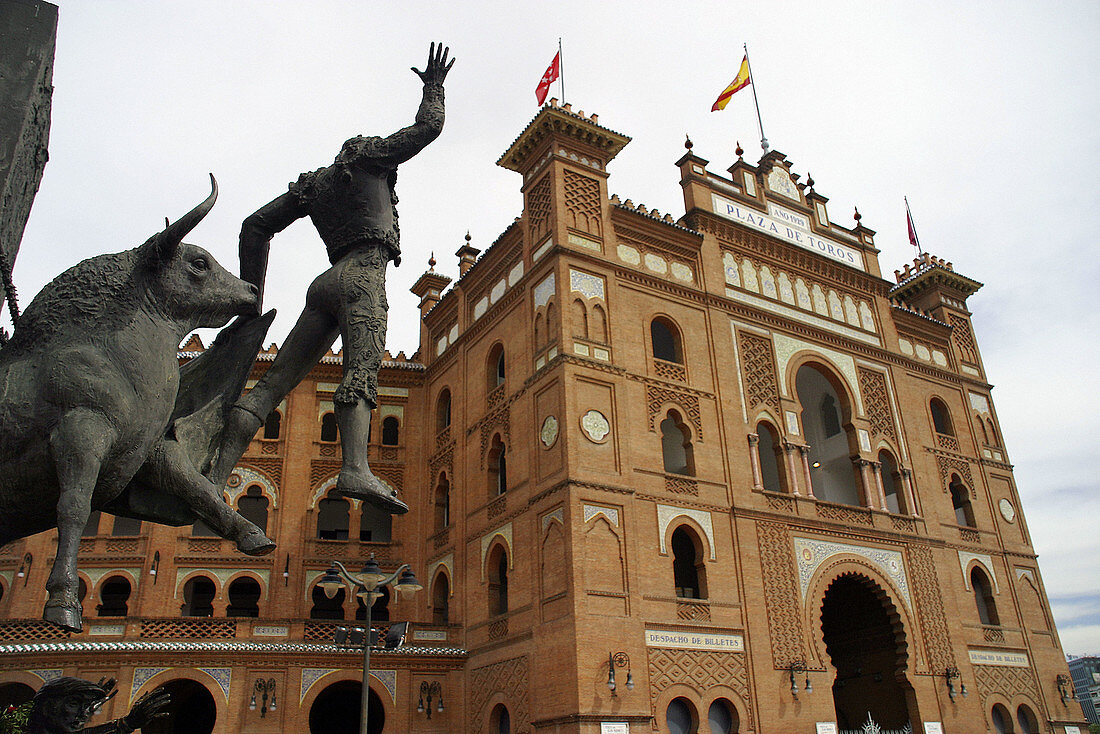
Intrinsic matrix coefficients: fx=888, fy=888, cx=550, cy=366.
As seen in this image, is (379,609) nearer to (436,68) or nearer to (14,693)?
(14,693)

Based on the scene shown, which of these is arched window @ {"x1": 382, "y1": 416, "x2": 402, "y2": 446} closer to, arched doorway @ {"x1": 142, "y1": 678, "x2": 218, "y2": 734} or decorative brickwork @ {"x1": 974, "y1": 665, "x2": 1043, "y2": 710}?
arched doorway @ {"x1": 142, "y1": 678, "x2": 218, "y2": 734}

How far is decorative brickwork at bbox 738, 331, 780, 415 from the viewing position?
63.2ft

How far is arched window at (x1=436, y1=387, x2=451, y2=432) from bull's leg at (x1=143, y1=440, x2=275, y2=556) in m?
19.8

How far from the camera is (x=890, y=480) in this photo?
21312mm

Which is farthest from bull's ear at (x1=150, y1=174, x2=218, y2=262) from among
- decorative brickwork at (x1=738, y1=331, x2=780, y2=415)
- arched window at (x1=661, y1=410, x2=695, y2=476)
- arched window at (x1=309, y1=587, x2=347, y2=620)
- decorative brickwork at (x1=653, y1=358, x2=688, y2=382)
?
Answer: arched window at (x1=309, y1=587, x2=347, y2=620)

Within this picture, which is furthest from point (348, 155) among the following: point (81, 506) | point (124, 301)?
point (81, 506)

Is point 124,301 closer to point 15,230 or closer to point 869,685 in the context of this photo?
point 15,230

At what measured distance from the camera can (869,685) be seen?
19.8 metres

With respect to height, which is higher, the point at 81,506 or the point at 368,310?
the point at 368,310

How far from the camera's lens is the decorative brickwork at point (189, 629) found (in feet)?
56.0

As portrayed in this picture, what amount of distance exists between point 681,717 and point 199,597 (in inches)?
478

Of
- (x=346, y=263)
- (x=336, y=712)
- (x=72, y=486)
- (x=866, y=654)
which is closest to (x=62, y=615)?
(x=72, y=486)

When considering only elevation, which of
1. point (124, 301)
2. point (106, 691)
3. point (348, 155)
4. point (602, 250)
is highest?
point (602, 250)

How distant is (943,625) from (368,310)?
19990 mm
